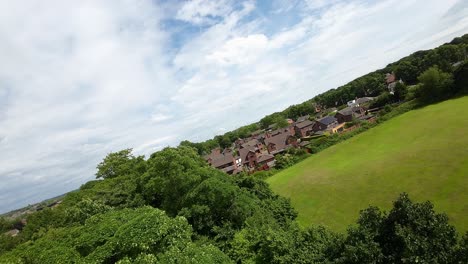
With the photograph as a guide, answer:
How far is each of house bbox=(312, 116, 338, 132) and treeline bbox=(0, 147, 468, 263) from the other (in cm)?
5791

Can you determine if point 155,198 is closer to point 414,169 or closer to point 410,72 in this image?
point 414,169

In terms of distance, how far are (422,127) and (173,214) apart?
44.2 meters

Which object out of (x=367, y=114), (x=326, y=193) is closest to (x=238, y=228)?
(x=326, y=193)

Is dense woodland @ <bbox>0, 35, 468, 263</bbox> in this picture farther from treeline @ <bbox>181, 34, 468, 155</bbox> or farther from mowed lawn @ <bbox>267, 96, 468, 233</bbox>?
treeline @ <bbox>181, 34, 468, 155</bbox>

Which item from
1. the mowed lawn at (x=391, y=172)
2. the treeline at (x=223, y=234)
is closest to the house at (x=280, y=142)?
the mowed lawn at (x=391, y=172)

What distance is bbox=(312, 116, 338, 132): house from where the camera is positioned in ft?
282

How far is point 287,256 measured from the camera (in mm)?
15797

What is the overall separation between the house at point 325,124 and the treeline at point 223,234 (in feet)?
190

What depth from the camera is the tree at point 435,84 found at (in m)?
61.2

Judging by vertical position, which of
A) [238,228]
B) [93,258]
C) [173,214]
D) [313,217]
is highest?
[93,258]

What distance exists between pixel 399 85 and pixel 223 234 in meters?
77.2

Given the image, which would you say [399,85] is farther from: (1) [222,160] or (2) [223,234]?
(2) [223,234]

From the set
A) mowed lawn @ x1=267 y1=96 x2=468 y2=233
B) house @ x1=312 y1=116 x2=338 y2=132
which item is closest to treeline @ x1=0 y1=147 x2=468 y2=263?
mowed lawn @ x1=267 y1=96 x2=468 y2=233

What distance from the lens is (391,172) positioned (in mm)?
34594
